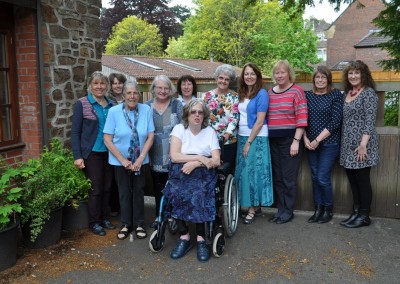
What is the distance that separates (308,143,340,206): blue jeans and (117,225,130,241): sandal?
2109 millimetres

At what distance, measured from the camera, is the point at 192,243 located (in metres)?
3.99

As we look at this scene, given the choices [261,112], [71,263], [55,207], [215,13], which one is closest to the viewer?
[71,263]

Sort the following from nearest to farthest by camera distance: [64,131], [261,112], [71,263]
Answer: [71,263]
[261,112]
[64,131]

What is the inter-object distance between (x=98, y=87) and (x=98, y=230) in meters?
1.52

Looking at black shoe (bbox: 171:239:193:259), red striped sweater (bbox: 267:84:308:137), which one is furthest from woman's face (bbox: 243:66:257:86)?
black shoe (bbox: 171:239:193:259)

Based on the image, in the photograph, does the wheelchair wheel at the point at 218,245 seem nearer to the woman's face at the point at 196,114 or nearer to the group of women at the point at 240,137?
the group of women at the point at 240,137

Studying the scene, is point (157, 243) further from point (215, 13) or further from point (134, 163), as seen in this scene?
point (215, 13)

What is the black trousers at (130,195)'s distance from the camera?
13.5ft

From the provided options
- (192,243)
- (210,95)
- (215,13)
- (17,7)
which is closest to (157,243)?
(192,243)

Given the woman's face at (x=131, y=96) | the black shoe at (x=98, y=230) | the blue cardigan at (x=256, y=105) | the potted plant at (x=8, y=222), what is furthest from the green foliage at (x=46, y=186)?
the blue cardigan at (x=256, y=105)

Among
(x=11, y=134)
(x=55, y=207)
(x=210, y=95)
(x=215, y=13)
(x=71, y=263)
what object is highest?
(x=215, y=13)

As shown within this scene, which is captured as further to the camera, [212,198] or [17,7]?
[17,7]

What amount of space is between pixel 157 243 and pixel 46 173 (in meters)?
1.26

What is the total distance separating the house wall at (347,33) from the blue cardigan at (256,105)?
33.3 meters
